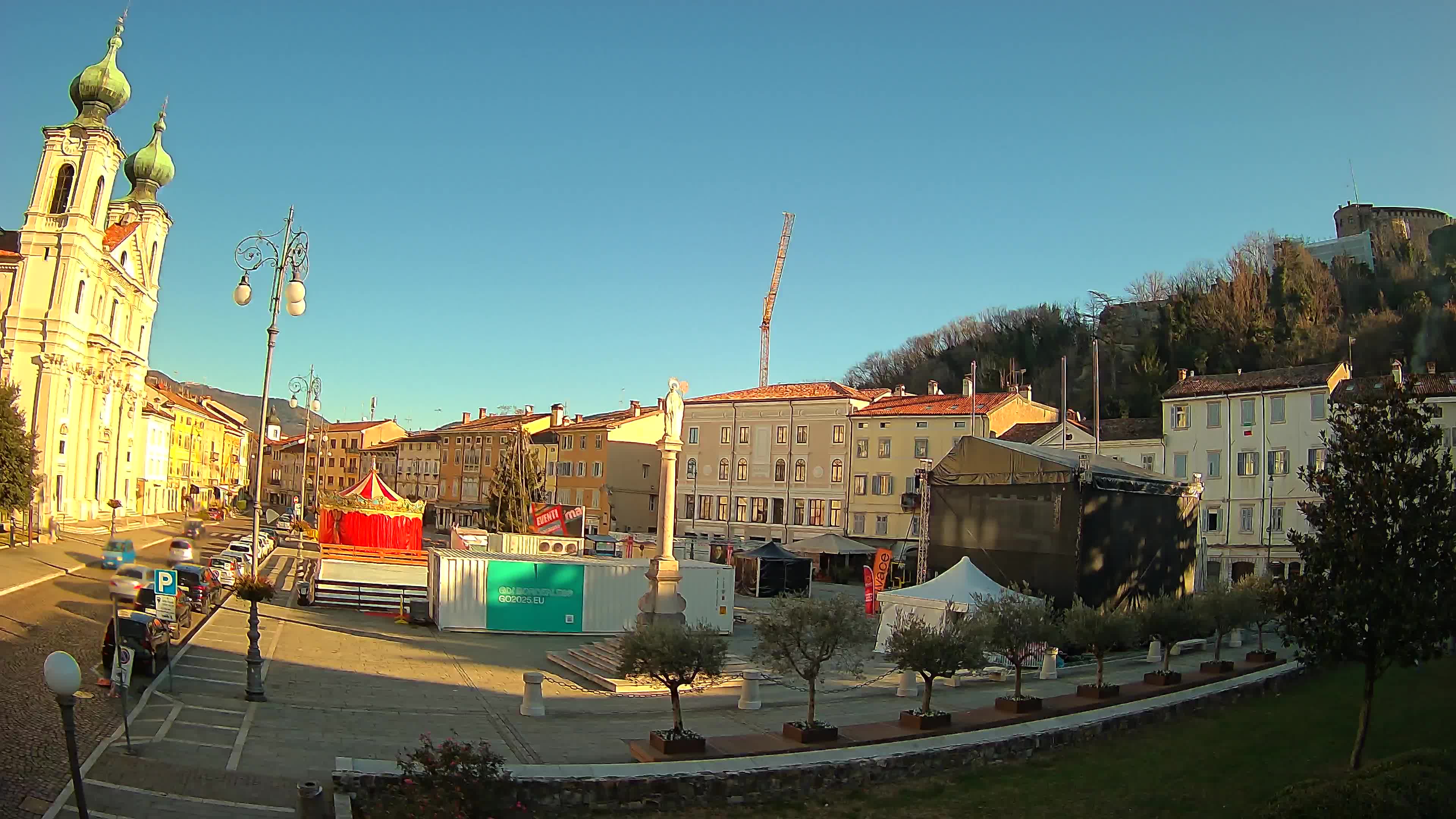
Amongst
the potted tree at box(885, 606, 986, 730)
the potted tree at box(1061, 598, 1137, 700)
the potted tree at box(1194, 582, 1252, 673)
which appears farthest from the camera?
the potted tree at box(1194, 582, 1252, 673)

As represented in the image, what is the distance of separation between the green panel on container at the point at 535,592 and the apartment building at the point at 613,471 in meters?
38.5

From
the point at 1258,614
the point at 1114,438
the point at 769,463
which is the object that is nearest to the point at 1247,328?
the point at 1114,438

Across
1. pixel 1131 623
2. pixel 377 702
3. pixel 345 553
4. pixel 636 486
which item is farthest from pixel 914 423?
pixel 377 702

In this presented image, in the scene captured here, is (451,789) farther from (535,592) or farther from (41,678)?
(535,592)

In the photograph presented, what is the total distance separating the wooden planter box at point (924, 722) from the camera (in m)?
14.9

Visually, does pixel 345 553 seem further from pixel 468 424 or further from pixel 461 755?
pixel 468 424

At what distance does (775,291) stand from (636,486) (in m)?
49.9

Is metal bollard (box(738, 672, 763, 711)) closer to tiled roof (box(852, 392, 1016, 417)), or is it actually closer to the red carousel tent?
the red carousel tent

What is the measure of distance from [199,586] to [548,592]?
31.8 feet

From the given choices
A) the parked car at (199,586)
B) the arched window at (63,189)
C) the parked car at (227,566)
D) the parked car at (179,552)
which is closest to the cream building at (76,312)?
the arched window at (63,189)

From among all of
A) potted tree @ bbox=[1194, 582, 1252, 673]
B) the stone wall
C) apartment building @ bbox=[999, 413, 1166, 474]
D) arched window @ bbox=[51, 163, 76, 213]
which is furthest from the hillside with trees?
arched window @ bbox=[51, 163, 76, 213]

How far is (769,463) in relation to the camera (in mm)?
60312

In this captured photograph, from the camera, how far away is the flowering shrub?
8547 mm

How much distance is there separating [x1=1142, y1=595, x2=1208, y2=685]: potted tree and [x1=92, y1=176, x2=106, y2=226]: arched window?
196 ft
